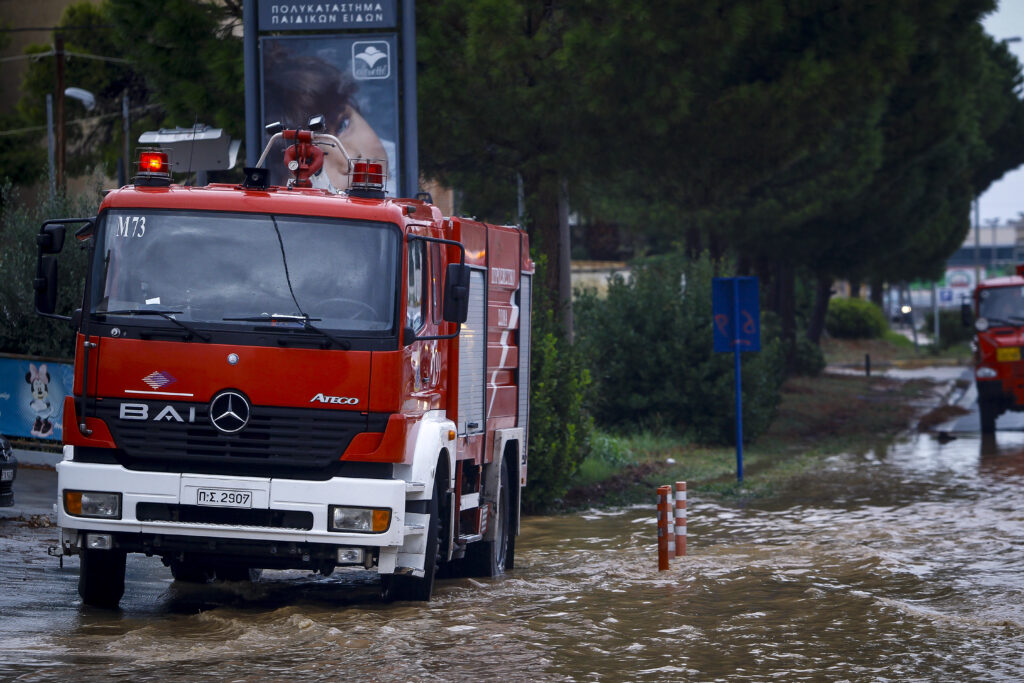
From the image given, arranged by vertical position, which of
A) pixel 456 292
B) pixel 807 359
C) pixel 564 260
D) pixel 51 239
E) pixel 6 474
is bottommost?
pixel 6 474

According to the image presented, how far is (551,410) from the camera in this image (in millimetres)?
16562

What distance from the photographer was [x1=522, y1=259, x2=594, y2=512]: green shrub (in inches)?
639

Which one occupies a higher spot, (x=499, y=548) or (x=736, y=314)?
(x=736, y=314)

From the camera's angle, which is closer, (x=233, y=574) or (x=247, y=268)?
(x=247, y=268)

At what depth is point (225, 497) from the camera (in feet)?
29.6

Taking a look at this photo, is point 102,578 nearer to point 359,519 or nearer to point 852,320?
point 359,519

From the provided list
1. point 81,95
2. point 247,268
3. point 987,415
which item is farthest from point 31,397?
point 987,415

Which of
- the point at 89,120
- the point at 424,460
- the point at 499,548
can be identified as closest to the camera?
the point at 424,460

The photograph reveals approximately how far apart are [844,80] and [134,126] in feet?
55.7

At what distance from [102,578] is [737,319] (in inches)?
466

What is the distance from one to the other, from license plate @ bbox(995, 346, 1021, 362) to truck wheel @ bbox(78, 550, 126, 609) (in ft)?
60.5

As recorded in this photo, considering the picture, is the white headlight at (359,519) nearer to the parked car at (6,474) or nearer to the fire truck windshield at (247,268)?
the fire truck windshield at (247,268)

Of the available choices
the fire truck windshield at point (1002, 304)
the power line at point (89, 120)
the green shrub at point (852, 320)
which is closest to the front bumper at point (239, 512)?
the fire truck windshield at point (1002, 304)

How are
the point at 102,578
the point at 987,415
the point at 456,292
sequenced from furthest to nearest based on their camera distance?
1. the point at 987,415
2. the point at 102,578
3. the point at 456,292
